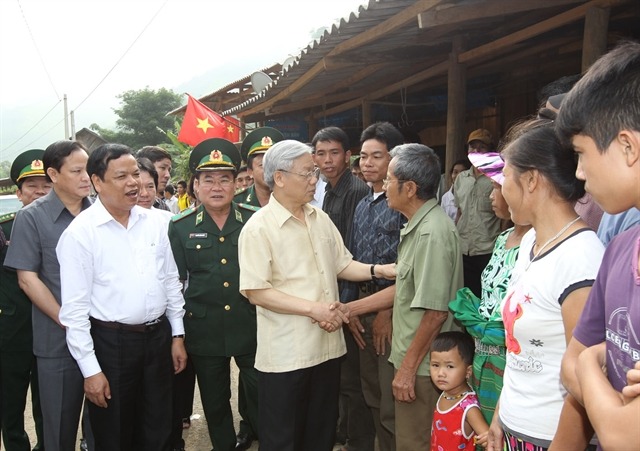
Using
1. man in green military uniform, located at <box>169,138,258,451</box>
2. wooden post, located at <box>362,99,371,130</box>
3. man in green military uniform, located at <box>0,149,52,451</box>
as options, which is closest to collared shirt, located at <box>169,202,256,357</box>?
man in green military uniform, located at <box>169,138,258,451</box>

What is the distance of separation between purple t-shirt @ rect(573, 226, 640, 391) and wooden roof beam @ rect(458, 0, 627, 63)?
130 inches

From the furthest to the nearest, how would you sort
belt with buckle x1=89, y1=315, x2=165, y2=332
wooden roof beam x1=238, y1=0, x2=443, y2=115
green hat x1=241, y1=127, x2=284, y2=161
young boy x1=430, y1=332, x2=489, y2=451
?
green hat x1=241, y1=127, x2=284, y2=161, wooden roof beam x1=238, y1=0, x2=443, y2=115, belt with buckle x1=89, y1=315, x2=165, y2=332, young boy x1=430, y1=332, x2=489, y2=451

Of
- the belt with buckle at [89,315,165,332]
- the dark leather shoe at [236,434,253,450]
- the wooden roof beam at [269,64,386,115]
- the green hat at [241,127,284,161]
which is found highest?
the wooden roof beam at [269,64,386,115]

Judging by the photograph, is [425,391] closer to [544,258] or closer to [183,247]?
[544,258]

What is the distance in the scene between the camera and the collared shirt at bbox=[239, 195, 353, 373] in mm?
2684

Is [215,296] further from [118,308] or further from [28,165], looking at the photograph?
[28,165]

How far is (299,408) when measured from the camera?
110 inches

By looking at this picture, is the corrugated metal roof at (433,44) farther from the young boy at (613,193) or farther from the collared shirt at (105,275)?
the young boy at (613,193)

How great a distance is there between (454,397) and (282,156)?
147 centimetres

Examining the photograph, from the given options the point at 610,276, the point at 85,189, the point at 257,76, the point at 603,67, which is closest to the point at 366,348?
the point at 85,189

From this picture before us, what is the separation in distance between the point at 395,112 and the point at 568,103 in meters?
8.16

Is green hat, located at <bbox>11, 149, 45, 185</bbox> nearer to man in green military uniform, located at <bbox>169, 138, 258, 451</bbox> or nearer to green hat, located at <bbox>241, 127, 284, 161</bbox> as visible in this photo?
man in green military uniform, located at <bbox>169, 138, 258, 451</bbox>

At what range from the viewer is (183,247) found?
3381 mm

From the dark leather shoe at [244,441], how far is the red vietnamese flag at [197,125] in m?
6.77
